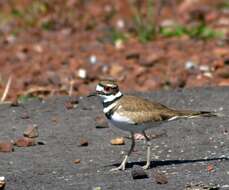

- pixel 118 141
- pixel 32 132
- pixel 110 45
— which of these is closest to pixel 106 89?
pixel 118 141

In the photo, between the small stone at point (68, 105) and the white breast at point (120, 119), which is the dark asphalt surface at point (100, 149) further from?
the white breast at point (120, 119)

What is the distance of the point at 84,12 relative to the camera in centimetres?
1700

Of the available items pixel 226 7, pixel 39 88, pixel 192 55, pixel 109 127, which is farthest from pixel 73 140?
pixel 226 7

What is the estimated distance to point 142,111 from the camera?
9156mm

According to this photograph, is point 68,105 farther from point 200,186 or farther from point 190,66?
point 200,186

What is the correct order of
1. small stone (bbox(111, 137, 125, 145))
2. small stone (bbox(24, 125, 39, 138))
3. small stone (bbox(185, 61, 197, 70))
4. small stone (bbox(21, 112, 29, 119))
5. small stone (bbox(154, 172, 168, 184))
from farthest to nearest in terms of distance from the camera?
small stone (bbox(185, 61, 197, 70)), small stone (bbox(21, 112, 29, 119)), small stone (bbox(24, 125, 39, 138)), small stone (bbox(111, 137, 125, 145)), small stone (bbox(154, 172, 168, 184))

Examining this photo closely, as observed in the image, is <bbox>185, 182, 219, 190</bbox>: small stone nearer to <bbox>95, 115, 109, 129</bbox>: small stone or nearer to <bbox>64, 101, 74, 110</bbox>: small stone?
<bbox>95, 115, 109, 129</bbox>: small stone

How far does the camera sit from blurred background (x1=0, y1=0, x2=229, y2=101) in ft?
43.8

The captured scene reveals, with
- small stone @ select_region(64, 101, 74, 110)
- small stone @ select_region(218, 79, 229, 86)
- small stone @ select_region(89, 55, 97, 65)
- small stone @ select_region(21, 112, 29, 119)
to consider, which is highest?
small stone @ select_region(89, 55, 97, 65)

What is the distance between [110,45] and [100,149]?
4968 mm

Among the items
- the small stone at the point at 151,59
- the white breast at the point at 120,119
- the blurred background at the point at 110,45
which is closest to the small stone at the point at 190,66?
the blurred background at the point at 110,45

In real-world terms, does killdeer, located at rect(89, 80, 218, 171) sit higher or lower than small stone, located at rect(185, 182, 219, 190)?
higher

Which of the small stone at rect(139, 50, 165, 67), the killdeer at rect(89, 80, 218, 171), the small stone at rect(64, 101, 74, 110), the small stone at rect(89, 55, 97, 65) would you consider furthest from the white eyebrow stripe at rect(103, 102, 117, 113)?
the small stone at rect(89, 55, 97, 65)

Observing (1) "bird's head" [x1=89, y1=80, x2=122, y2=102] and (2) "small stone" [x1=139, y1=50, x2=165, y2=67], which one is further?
(2) "small stone" [x1=139, y1=50, x2=165, y2=67]
